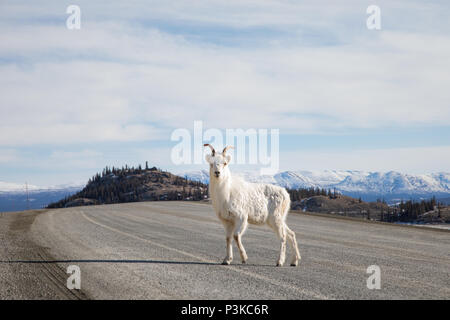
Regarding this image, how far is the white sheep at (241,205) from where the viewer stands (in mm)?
11000

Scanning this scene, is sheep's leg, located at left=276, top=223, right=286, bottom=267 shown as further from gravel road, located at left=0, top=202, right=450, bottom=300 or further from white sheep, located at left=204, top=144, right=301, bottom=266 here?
gravel road, located at left=0, top=202, right=450, bottom=300

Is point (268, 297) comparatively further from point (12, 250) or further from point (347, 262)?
point (12, 250)

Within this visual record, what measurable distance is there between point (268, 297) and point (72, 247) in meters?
8.95

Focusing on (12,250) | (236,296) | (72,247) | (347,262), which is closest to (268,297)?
(236,296)

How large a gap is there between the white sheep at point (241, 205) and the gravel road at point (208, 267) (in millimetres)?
719

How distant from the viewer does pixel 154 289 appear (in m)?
8.36

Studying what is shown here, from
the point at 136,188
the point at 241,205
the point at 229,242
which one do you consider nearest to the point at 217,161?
the point at 241,205

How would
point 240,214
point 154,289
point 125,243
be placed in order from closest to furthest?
point 154,289 → point 240,214 → point 125,243

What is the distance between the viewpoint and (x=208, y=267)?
10750 millimetres

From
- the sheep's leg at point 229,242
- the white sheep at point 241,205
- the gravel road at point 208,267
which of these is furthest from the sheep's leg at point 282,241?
the sheep's leg at point 229,242

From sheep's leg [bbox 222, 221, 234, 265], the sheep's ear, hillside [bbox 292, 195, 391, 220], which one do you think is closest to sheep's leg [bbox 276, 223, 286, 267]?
sheep's leg [bbox 222, 221, 234, 265]

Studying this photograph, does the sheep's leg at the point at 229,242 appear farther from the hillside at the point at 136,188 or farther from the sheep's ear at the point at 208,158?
the hillside at the point at 136,188

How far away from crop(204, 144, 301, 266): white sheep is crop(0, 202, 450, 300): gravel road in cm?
72

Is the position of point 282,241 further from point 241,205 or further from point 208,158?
point 208,158
